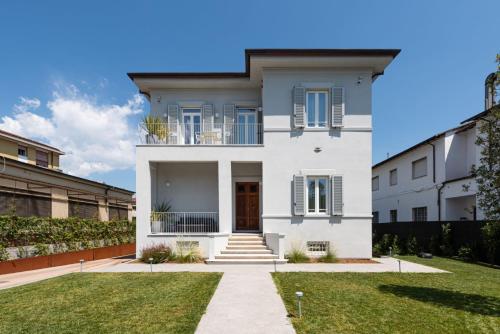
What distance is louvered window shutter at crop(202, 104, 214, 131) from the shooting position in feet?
43.8

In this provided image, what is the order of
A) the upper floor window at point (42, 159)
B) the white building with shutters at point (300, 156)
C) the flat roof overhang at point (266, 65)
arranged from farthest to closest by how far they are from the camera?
the upper floor window at point (42, 159) → the white building with shutters at point (300, 156) → the flat roof overhang at point (266, 65)

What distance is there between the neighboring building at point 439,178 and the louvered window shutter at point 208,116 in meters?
11.6

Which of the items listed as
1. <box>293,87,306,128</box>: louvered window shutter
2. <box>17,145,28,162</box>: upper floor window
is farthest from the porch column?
<box>17,145,28,162</box>: upper floor window

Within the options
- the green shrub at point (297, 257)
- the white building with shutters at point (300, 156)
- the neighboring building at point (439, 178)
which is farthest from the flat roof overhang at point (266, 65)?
the green shrub at point (297, 257)

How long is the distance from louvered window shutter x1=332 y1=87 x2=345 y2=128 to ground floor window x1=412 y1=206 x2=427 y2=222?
9315 mm

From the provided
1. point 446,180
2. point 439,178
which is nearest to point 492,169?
point 446,180

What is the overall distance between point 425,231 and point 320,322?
40.6 feet

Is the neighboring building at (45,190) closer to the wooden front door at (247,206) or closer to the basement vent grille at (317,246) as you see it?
the wooden front door at (247,206)

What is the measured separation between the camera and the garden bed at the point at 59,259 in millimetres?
9516

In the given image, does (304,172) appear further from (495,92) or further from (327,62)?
(495,92)

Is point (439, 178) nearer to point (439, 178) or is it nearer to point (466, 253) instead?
point (439, 178)

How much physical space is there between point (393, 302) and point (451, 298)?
153 cm

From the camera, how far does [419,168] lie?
17.3 meters

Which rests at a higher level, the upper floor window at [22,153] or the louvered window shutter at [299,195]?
the upper floor window at [22,153]
